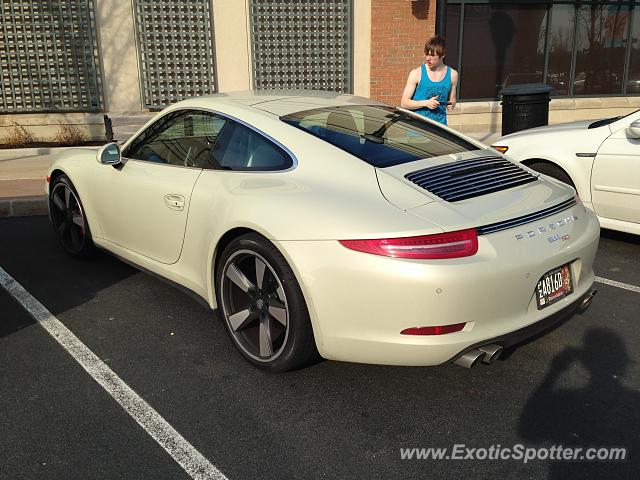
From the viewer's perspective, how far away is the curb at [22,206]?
7.11m

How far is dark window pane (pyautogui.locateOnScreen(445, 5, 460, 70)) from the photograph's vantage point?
12.9 meters

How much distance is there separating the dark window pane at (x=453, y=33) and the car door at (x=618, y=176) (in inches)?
322

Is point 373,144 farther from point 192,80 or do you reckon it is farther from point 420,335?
point 192,80

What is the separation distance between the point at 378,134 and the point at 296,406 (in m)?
1.66

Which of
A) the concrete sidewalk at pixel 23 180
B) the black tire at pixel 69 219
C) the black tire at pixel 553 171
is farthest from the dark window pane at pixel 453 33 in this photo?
the black tire at pixel 69 219

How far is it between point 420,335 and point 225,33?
10735 mm

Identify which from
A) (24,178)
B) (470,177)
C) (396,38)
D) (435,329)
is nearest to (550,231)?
(470,177)

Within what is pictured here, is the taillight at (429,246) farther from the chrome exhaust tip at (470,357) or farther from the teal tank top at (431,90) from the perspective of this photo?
the teal tank top at (431,90)

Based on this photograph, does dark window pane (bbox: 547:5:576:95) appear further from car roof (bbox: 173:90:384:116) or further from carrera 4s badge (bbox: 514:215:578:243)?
carrera 4s badge (bbox: 514:215:578:243)

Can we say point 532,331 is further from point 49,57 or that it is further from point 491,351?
point 49,57

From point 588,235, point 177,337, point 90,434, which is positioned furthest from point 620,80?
point 90,434

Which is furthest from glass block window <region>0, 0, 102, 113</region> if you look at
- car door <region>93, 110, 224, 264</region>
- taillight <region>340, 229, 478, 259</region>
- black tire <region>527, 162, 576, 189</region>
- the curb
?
taillight <region>340, 229, 478, 259</region>

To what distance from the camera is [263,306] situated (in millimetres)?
3277

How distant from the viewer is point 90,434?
2836 mm
